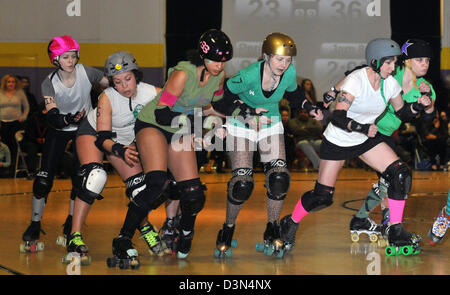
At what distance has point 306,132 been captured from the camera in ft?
37.3

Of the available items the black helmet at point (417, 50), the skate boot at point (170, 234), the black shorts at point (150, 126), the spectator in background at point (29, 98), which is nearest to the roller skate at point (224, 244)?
the skate boot at point (170, 234)

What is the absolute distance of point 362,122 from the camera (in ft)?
16.4

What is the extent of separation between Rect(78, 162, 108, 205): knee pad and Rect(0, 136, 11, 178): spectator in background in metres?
6.04

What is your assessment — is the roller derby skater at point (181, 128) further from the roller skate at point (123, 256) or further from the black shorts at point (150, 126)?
the roller skate at point (123, 256)

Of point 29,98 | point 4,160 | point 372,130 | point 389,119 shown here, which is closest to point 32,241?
point 372,130

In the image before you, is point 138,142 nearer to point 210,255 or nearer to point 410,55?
point 210,255

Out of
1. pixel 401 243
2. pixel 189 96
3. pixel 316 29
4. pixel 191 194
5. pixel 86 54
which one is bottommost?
pixel 401 243

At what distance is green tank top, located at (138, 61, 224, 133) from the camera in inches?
179

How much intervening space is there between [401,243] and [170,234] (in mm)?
1492

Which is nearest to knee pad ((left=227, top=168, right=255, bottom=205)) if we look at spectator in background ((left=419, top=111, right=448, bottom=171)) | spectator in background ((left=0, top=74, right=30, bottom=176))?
spectator in background ((left=0, top=74, right=30, bottom=176))

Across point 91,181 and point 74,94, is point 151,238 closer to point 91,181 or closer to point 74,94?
point 91,181

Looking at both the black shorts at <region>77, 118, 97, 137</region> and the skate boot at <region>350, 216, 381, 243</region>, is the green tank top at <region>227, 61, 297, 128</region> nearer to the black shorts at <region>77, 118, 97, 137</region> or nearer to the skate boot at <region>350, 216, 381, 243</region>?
the black shorts at <region>77, 118, 97, 137</region>

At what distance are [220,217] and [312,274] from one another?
2.45m

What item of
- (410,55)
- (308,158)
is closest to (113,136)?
(410,55)
